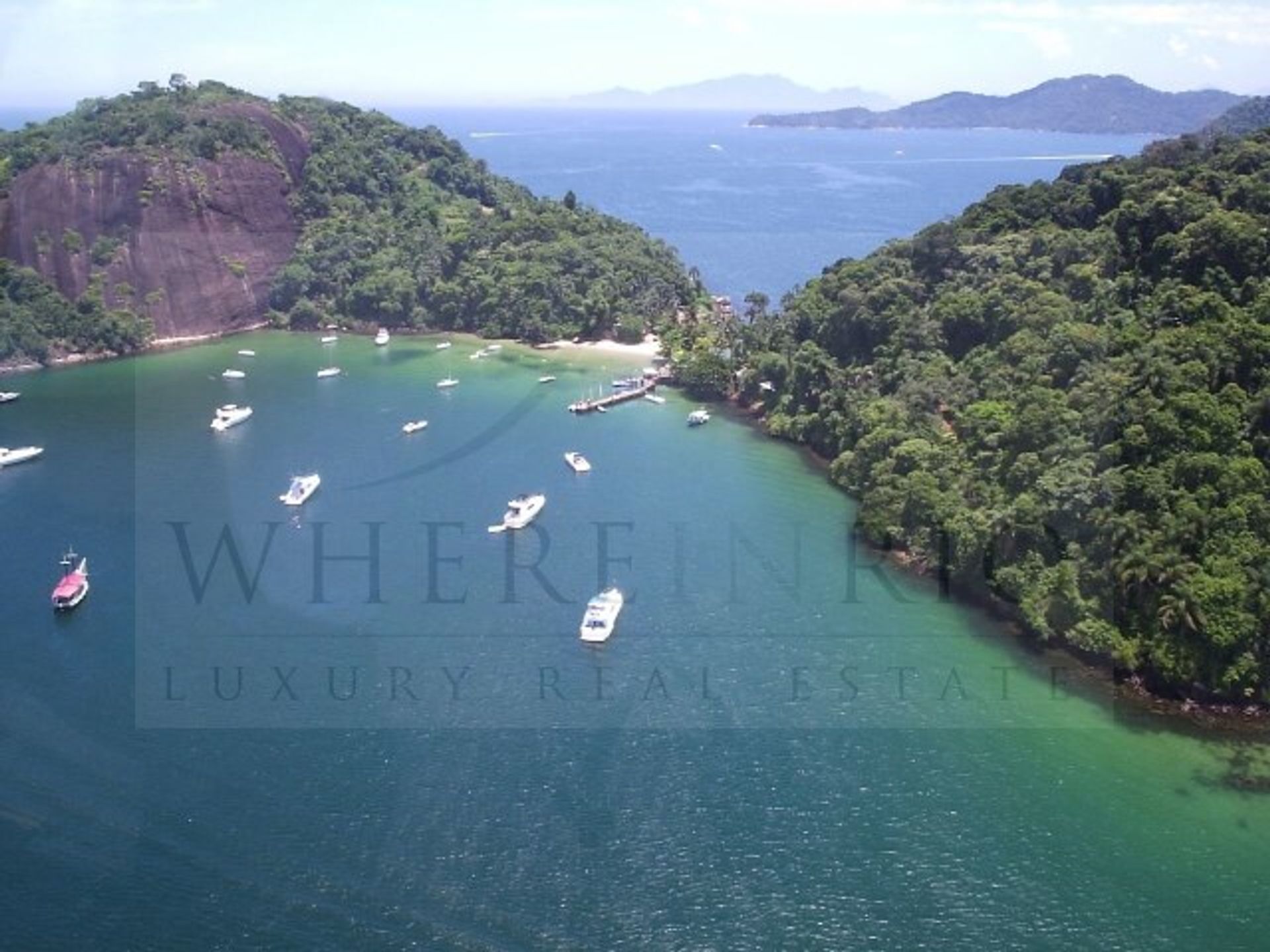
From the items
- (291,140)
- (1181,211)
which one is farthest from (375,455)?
(291,140)

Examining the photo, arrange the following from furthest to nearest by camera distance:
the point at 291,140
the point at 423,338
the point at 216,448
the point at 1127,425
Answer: the point at 291,140 < the point at 423,338 < the point at 216,448 < the point at 1127,425

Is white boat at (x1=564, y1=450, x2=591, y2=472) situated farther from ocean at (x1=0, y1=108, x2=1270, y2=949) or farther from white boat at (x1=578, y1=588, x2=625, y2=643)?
white boat at (x1=578, y1=588, x2=625, y2=643)

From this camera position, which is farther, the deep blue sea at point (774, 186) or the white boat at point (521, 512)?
the deep blue sea at point (774, 186)

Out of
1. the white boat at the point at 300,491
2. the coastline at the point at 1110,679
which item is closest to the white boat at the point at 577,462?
the white boat at the point at 300,491

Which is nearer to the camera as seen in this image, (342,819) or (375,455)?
(342,819)

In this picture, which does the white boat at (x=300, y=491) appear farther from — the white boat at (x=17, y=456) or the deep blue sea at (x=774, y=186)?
the deep blue sea at (x=774, y=186)


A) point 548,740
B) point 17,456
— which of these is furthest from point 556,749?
point 17,456

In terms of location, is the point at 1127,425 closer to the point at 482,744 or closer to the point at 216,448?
the point at 482,744

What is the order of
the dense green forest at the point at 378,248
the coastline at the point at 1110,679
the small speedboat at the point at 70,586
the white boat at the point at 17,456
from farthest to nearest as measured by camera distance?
the dense green forest at the point at 378,248, the white boat at the point at 17,456, the small speedboat at the point at 70,586, the coastline at the point at 1110,679
